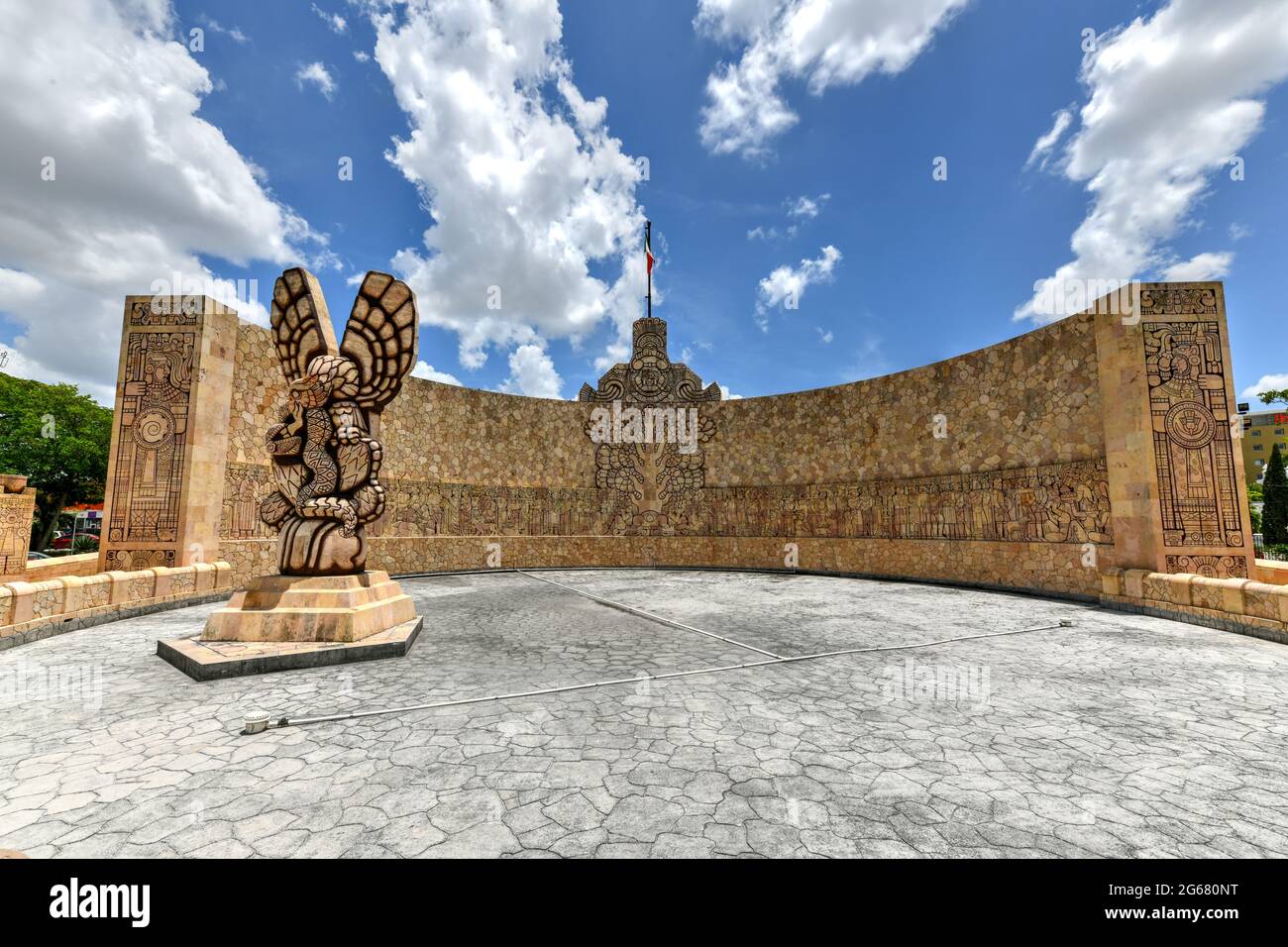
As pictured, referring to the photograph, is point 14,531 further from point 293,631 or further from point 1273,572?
point 1273,572

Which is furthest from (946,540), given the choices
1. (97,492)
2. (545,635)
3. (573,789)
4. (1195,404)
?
(97,492)

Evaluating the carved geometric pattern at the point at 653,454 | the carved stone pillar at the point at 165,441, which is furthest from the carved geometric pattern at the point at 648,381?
the carved stone pillar at the point at 165,441

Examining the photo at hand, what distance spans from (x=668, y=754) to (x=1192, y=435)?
9.88 metres

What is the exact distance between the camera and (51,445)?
20281mm

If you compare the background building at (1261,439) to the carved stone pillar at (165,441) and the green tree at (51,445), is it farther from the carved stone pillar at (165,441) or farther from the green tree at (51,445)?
Result: the green tree at (51,445)

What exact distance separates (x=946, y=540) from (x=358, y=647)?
11.5 metres

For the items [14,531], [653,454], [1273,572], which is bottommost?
[1273,572]

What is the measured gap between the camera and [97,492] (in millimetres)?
21922

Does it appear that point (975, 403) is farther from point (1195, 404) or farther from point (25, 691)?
point (25, 691)

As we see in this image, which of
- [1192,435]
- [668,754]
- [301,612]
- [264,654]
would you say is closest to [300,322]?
[301,612]

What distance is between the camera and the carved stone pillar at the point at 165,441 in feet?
28.9

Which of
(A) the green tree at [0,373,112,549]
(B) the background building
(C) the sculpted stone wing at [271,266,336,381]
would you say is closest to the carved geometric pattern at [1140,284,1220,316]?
(C) the sculpted stone wing at [271,266,336,381]

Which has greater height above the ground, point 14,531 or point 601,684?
point 14,531

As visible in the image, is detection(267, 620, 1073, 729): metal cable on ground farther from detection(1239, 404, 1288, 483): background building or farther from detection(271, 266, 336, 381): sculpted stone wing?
detection(1239, 404, 1288, 483): background building
